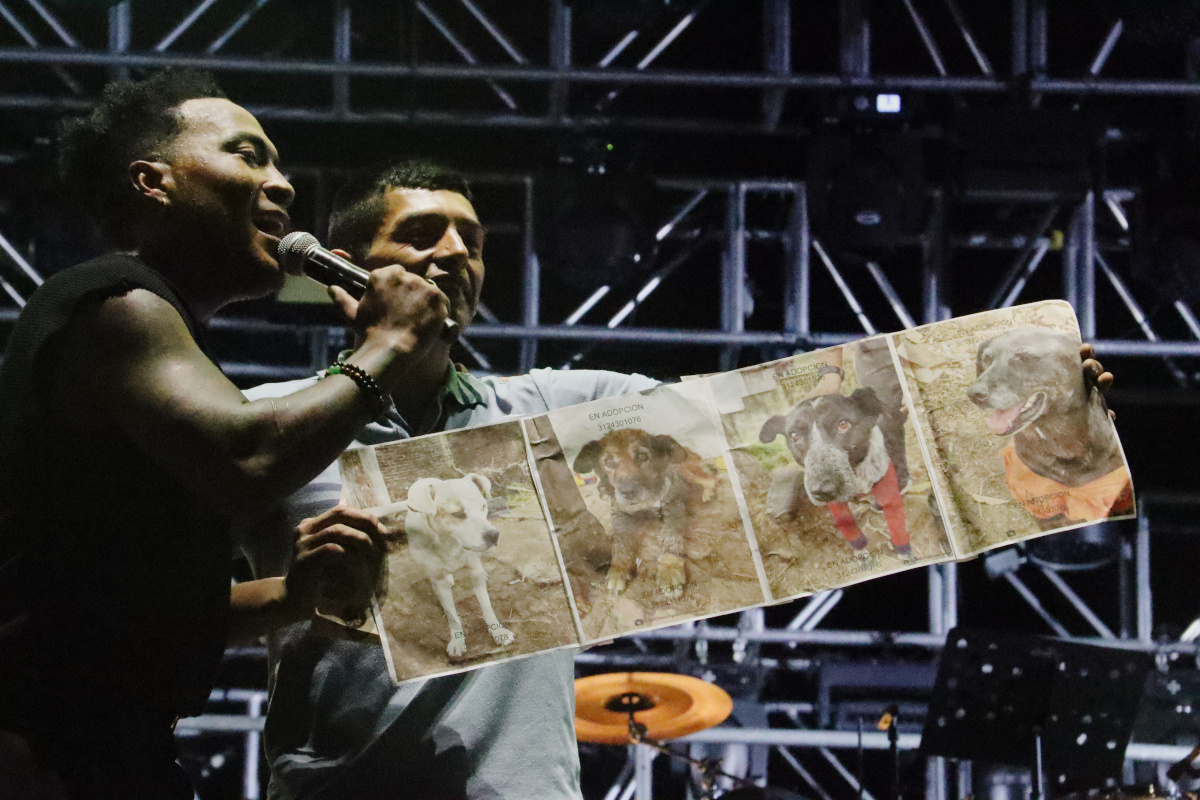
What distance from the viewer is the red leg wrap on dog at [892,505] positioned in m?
2.04

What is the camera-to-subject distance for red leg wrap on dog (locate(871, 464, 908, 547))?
2041 millimetres

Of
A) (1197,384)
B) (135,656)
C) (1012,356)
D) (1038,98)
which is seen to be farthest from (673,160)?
(135,656)

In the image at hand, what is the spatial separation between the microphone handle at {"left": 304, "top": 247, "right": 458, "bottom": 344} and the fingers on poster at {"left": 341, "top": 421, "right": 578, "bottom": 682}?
0.19 meters

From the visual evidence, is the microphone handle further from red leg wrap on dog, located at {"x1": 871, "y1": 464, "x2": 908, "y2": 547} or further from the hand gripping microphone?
red leg wrap on dog, located at {"x1": 871, "y1": 464, "x2": 908, "y2": 547}

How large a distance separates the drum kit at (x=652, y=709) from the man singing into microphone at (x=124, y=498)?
3.98 meters

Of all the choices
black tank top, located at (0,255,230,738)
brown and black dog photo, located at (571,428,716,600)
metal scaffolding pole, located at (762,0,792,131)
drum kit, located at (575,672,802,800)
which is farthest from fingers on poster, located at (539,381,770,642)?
metal scaffolding pole, located at (762,0,792,131)

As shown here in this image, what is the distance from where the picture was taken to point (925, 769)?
6.71m

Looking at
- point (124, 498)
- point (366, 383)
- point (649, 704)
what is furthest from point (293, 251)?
point (649, 704)

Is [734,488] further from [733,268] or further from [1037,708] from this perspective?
[733,268]

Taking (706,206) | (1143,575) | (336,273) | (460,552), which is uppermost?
(706,206)

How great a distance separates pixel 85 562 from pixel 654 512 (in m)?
0.82

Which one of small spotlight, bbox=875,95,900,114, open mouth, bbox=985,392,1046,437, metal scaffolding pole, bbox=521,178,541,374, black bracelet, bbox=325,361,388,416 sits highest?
small spotlight, bbox=875,95,900,114

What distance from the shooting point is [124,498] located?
5.53 feet

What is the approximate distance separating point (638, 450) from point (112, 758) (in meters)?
0.86
